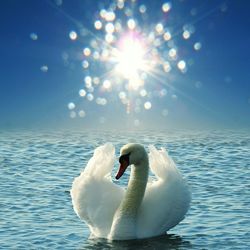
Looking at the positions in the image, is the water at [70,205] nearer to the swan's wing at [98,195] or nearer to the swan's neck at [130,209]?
the swan's neck at [130,209]

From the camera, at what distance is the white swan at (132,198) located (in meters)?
20.0

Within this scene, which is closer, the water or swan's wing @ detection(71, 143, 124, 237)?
the water

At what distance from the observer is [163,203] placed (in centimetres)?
1994

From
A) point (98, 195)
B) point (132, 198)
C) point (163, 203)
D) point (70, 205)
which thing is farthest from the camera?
point (70, 205)

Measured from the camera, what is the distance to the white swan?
20.0 metres

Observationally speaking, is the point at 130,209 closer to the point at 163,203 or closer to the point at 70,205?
the point at 163,203

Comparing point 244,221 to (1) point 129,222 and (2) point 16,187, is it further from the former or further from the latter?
(2) point 16,187

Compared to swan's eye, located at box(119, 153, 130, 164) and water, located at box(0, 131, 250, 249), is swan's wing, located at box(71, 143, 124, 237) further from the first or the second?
swan's eye, located at box(119, 153, 130, 164)

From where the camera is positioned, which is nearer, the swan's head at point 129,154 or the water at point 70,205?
the water at point 70,205

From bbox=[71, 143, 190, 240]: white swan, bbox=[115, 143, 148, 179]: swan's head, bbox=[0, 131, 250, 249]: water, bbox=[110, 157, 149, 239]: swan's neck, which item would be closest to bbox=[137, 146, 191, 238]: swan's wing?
bbox=[71, 143, 190, 240]: white swan

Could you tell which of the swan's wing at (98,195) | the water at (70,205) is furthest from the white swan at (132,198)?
the water at (70,205)

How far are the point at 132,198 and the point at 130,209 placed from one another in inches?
10.6

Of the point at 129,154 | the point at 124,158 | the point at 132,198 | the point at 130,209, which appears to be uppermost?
the point at 129,154

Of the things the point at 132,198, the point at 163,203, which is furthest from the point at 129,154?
the point at 163,203
